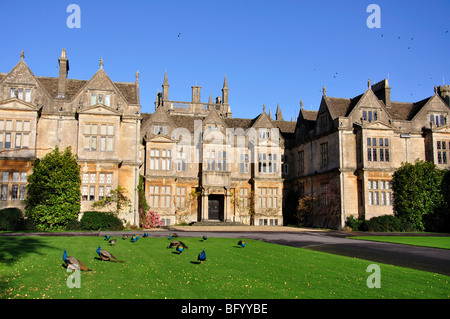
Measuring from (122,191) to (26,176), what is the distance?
23.4ft

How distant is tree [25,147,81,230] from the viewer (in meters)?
30.3

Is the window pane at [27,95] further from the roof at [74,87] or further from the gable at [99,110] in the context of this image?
the gable at [99,110]

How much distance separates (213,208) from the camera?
43969mm

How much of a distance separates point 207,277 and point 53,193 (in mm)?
22722

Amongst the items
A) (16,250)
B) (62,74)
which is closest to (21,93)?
(62,74)

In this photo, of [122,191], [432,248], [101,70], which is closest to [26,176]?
[122,191]

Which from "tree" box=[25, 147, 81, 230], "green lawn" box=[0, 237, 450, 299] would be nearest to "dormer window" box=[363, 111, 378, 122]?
"green lawn" box=[0, 237, 450, 299]

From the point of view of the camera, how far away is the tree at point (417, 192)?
35.9 m

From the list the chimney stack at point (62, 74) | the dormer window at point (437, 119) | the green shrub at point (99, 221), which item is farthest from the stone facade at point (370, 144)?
the chimney stack at point (62, 74)

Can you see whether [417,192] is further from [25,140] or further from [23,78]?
[23,78]

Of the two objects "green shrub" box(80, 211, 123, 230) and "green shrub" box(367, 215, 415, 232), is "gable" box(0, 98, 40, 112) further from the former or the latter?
"green shrub" box(367, 215, 415, 232)

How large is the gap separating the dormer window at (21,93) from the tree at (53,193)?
5885 mm

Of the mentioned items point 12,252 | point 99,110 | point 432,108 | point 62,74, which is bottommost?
point 12,252

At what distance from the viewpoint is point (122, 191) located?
33.8 meters
